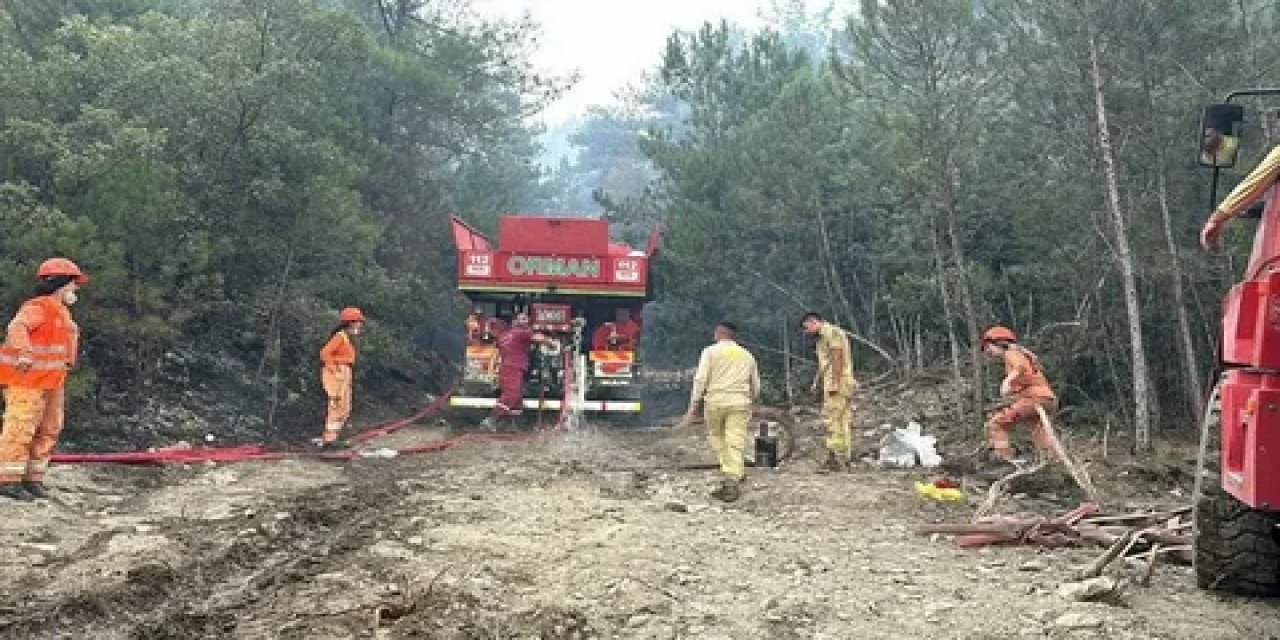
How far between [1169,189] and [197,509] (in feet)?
35.3

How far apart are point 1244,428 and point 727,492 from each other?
401 centimetres

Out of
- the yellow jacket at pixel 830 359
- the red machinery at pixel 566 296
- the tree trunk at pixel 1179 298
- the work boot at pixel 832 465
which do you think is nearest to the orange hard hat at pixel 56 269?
the yellow jacket at pixel 830 359

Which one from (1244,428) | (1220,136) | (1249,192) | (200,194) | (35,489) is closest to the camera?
(1244,428)

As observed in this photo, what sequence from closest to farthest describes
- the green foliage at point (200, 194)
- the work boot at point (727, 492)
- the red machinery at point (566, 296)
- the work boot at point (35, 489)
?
the work boot at point (35, 489), the work boot at point (727, 492), the green foliage at point (200, 194), the red machinery at point (566, 296)

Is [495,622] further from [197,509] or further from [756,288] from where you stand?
[756,288]

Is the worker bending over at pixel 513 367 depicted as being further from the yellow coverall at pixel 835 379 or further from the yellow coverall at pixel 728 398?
the yellow coverall at pixel 728 398

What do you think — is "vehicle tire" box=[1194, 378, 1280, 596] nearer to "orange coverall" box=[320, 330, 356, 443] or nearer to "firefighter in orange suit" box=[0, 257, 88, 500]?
"firefighter in orange suit" box=[0, 257, 88, 500]

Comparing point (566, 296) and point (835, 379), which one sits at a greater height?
point (566, 296)

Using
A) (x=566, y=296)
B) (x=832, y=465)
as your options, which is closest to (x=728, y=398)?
(x=832, y=465)

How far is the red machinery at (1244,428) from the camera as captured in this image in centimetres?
421

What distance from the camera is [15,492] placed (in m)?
6.29

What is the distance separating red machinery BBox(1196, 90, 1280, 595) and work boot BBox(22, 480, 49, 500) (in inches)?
267

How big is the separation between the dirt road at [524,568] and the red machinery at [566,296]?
19.1 ft

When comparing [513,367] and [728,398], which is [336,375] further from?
[728,398]
